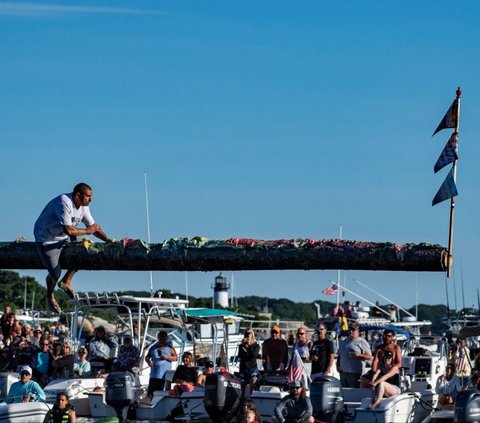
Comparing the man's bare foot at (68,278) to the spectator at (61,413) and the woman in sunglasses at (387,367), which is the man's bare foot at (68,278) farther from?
the woman in sunglasses at (387,367)

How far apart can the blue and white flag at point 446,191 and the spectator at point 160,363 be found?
7401 millimetres

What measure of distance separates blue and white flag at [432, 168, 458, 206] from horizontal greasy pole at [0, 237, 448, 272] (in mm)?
1774

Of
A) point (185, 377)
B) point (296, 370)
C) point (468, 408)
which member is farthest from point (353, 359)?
point (468, 408)

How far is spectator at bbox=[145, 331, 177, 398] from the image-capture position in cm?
2353

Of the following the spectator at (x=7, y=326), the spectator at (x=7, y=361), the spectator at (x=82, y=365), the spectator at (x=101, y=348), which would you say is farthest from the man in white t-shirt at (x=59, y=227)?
the spectator at (x=7, y=326)

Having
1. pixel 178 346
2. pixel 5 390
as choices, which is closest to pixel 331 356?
pixel 5 390

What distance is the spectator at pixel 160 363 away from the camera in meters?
23.5

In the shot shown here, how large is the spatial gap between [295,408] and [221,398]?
1346 mm

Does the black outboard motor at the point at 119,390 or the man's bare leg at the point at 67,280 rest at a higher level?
the man's bare leg at the point at 67,280

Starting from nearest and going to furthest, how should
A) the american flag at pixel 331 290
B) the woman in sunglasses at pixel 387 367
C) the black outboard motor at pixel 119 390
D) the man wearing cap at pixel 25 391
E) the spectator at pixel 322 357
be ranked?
the woman in sunglasses at pixel 387 367 < the spectator at pixel 322 357 < the black outboard motor at pixel 119 390 < the man wearing cap at pixel 25 391 < the american flag at pixel 331 290

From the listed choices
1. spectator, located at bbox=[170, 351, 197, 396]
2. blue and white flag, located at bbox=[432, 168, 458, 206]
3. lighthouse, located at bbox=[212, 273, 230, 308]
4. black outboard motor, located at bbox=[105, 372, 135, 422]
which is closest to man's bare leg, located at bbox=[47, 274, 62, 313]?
black outboard motor, located at bbox=[105, 372, 135, 422]

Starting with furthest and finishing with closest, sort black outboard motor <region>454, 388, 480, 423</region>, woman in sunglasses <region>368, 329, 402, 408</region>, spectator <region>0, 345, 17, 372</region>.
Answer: spectator <region>0, 345, 17, 372</region>, woman in sunglasses <region>368, 329, 402, 408</region>, black outboard motor <region>454, 388, 480, 423</region>

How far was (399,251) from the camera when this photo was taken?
16609mm

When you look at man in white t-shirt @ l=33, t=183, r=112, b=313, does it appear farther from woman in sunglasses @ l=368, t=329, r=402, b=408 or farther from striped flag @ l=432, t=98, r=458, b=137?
striped flag @ l=432, t=98, r=458, b=137
